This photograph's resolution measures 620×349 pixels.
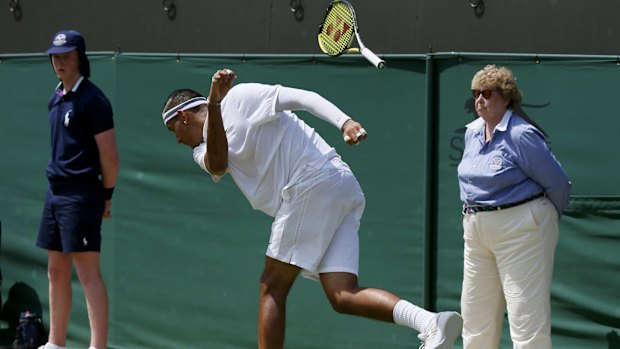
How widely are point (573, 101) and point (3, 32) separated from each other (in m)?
4.40

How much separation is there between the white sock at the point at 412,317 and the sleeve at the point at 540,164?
128 centimetres

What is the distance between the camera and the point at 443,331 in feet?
16.3

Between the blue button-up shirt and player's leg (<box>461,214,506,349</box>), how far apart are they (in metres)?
0.24

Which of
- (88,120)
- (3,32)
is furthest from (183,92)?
(3,32)

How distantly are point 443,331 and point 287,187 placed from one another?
40.1 inches

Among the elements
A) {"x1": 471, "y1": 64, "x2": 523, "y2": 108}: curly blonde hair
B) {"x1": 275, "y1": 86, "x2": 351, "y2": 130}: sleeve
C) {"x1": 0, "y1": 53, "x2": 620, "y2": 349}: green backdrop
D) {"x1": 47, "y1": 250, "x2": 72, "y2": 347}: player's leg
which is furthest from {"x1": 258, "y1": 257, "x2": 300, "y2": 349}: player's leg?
{"x1": 47, "y1": 250, "x2": 72, "y2": 347}: player's leg

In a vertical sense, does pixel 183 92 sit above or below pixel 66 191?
above

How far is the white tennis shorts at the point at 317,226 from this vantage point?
5375 millimetres

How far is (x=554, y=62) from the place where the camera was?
21.9ft

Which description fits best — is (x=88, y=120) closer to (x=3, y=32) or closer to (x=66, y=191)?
(x=66, y=191)

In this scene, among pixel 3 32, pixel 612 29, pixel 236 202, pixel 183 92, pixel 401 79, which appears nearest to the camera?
pixel 183 92

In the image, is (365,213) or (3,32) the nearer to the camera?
(365,213)

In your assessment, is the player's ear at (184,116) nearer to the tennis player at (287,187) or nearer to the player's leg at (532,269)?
the tennis player at (287,187)

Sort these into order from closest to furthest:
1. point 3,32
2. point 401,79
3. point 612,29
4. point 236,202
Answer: point 612,29, point 401,79, point 236,202, point 3,32
